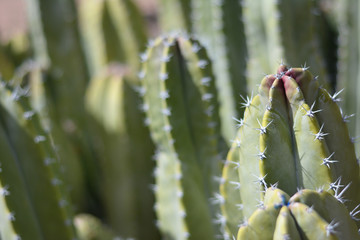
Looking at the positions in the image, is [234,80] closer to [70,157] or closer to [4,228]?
[70,157]

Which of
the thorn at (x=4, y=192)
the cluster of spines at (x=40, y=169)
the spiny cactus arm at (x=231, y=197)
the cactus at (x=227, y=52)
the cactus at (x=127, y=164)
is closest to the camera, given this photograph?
the spiny cactus arm at (x=231, y=197)

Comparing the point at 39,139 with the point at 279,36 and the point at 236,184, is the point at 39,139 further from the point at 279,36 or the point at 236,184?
the point at 279,36

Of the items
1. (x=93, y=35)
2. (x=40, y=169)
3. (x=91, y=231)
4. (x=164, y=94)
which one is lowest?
(x=91, y=231)

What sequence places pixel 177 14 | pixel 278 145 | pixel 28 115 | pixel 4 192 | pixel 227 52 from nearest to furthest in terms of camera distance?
pixel 278 145
pixel 4 192
pixel 28 115
pixel 227 52
pixel 177 14

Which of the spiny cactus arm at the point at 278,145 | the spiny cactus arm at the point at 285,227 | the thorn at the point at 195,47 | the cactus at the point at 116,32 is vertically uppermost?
the cactus at the point at 116,32

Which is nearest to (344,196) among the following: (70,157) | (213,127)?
(213,127)

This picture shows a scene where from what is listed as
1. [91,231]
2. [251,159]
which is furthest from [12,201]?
[251,159]

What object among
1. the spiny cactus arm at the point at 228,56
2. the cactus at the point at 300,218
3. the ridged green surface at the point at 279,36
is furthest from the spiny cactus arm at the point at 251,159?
the spiny cactus arm at the point at 228,56

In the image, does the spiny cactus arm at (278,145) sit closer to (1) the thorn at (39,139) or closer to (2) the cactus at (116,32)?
(1) the thorn at (39,139)
